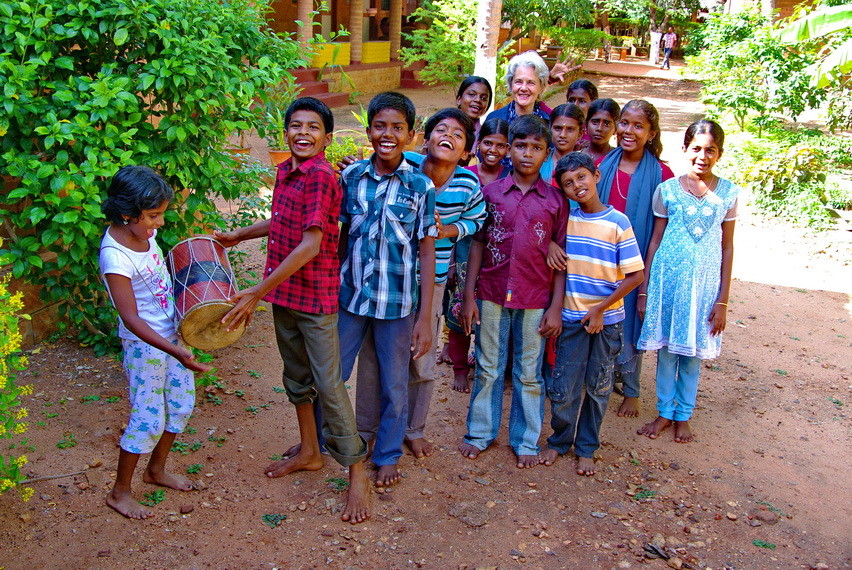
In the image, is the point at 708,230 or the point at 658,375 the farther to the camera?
the point at 658,375

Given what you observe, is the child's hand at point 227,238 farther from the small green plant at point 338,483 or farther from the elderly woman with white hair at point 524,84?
the elderly woman with white hair at point 524,84

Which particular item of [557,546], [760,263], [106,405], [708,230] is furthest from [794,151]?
[106,405]

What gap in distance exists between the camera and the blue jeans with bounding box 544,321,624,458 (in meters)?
3.57

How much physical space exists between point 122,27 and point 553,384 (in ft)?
9.32

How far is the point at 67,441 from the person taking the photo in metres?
3.59

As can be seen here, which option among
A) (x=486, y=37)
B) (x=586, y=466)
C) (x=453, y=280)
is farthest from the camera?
(x=486, y=37)

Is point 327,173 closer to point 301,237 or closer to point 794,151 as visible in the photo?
point 301,237

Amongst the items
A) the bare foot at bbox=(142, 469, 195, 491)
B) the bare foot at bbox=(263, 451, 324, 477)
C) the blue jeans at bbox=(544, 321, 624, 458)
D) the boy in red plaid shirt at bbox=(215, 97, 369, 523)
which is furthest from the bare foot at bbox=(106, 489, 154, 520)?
the blue jeans at bbox=(544, 321, 624, 458)

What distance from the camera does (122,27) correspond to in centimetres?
374

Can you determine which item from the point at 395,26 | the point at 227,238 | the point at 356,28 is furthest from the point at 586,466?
the point at 395,26

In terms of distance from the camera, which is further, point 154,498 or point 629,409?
point 629,409

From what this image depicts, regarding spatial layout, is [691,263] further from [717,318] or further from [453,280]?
[453,280]

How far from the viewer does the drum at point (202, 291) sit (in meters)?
2.99

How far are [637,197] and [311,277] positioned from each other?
6.31ft
